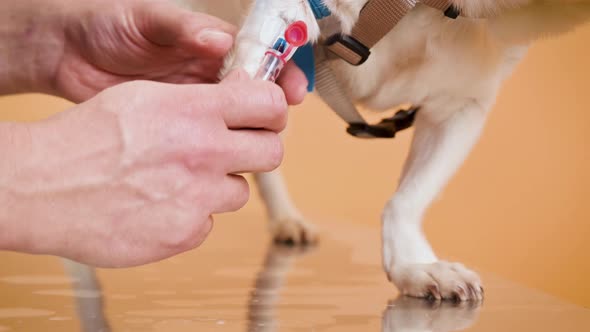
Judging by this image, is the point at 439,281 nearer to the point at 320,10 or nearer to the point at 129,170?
the point at 320,10

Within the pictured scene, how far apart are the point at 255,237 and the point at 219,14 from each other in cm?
52

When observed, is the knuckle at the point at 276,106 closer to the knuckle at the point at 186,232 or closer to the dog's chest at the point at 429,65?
the knuckle at the point at 186,232

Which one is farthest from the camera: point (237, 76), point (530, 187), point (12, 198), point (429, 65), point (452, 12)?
point (530, 187)

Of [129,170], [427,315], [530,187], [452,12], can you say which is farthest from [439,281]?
[530,187]

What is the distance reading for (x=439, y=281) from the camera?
0.98 m

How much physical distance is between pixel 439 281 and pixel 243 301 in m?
0.24

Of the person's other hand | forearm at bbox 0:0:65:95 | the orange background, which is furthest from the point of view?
the orange background

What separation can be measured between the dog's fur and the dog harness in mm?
12

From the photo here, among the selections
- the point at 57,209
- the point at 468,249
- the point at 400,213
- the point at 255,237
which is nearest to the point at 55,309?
the point at 57,209

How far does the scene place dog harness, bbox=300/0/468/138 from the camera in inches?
36.6

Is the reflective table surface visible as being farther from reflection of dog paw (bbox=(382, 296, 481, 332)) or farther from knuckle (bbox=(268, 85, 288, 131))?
knuckle (bbox=(268, 85, 288, 131))

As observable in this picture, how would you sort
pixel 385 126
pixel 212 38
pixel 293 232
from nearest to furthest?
pixel 212 38, pixel 385 126, pixel 293 232

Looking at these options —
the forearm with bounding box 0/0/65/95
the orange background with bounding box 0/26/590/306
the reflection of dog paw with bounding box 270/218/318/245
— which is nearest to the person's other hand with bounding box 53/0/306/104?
the forearm with bounding box 0/0/65/95

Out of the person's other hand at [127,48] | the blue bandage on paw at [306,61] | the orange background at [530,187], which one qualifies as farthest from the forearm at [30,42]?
the orange background at [530,187]
